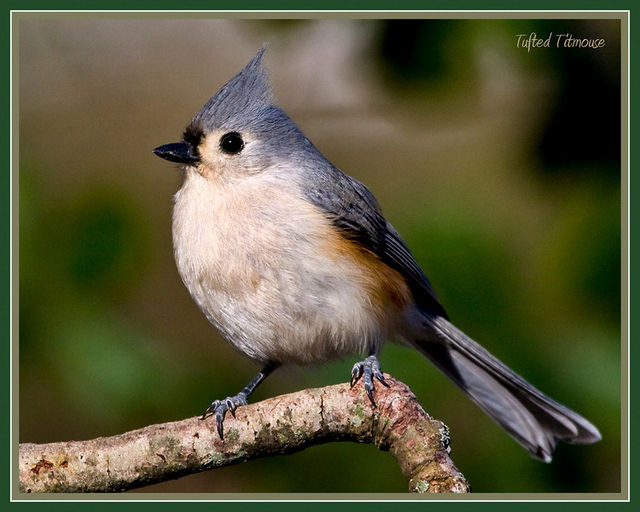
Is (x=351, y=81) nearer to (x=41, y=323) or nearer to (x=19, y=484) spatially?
(x=41, y=323)

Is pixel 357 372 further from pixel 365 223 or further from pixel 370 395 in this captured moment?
pixel 365 223

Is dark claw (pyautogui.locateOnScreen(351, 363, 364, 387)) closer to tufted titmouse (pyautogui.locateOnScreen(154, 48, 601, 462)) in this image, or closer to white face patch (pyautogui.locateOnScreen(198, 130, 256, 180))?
tufted titmouse (pyautogui.locateOnScreen(154, 48, 601, 462))

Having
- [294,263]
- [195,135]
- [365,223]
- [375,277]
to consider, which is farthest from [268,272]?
[195,135]

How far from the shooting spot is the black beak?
3244 millimetres

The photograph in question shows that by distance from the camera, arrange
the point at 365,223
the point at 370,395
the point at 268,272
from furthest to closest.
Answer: the point at 365,223 → the point at 268,272 → the point at 370,395

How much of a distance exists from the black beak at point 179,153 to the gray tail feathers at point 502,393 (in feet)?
4.17

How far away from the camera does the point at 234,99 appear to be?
132 inches

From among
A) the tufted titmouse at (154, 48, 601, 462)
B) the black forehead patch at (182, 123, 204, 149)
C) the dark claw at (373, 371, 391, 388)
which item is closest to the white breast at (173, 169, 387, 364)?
the tufted titmouse at (154, 48, 601, 462)

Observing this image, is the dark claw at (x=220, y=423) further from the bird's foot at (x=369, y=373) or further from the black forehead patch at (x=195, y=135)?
the black forehead patch at (x=195, y=135)

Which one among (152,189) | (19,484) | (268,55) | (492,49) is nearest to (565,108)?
(492,49)

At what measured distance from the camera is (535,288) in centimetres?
313

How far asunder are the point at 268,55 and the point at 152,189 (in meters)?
0.82

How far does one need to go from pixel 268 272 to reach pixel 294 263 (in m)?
0.11

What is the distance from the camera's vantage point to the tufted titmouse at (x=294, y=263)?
10.2 feet
